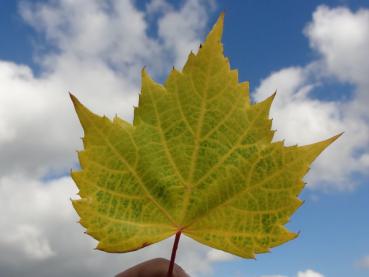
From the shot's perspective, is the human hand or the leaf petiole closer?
the leaf petiole

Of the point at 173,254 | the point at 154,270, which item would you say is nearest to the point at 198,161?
the point at 173,254

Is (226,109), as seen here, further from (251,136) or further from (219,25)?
(219,25)

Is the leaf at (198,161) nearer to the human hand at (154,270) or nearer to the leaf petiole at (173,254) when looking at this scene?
the leaf petiole at (173,254)

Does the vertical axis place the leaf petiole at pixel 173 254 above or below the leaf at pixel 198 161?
below

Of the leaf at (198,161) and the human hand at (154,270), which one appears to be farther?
the human hand at (154,270)

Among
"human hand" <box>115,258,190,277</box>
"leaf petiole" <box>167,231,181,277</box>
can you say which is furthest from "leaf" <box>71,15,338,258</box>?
"human hand" <box>115,258,190,277</box>

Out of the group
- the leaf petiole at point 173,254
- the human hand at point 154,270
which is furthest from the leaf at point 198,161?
the human hand at point 154,270

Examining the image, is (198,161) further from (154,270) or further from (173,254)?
Answer: (154,270)

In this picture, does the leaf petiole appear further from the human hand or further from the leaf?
the human hand
